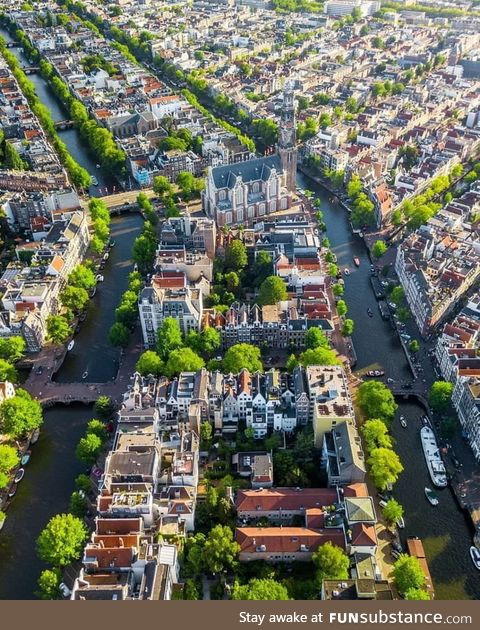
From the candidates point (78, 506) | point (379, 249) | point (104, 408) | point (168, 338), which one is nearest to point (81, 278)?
point (168, 338)

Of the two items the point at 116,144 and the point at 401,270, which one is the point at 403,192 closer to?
the point at 401,270

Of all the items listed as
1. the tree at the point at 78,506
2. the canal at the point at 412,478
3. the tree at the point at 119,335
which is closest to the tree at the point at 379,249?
the canal at the point at 412,478

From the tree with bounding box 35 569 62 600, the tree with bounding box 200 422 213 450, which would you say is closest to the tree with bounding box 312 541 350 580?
the tree with bounding box 200 422 213 450

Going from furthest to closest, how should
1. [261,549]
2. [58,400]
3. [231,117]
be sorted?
[231,117]
[58,400]
[261,549]

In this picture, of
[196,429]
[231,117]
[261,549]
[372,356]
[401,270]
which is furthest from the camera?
[231,117]

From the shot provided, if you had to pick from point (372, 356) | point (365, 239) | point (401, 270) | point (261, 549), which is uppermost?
point (365, 239)

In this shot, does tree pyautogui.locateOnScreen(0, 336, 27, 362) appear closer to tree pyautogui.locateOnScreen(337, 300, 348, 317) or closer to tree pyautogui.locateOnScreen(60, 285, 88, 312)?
tree pyautogui.locateOnScreen(60, 285, 88, 312)

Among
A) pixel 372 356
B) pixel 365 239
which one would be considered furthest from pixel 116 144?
pixel 372 356
